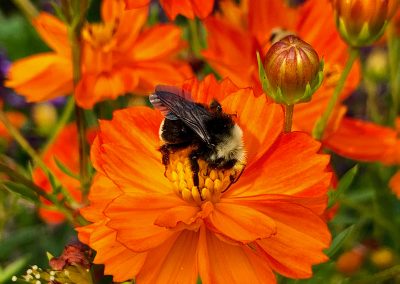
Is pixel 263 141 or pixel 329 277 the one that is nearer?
pixel 263 141

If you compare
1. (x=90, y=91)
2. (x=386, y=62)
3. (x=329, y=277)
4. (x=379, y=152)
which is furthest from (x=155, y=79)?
(x=386, y=62)

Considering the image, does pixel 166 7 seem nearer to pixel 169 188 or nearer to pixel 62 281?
pixel 169 188

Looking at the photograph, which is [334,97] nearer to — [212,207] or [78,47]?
[212,207]

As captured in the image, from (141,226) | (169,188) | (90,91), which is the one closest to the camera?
(141,226)

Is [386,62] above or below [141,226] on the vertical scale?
below

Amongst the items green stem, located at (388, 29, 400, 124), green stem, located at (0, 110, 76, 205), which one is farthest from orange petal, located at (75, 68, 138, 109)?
green stem, located at (388, 29, 400, 124)

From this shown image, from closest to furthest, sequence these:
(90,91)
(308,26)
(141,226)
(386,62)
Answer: (141,226), (90,91), (308,26), (386,62)

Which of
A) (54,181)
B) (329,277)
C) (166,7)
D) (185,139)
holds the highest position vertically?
(166,7)

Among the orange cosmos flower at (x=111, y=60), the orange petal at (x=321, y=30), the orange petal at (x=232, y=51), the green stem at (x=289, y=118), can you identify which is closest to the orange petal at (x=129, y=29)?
the orange cosmos flower at (x=111, y=60)

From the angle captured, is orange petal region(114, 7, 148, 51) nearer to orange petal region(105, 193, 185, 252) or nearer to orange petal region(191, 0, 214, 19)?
orange petal region(191, 0, 214, 19)
